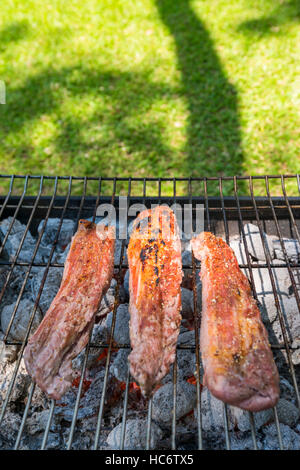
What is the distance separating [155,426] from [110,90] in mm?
5394

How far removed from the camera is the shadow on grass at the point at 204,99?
16.5ft

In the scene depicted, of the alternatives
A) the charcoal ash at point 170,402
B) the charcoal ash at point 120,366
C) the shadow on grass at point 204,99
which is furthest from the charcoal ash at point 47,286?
the shadow on grass at point 204,99

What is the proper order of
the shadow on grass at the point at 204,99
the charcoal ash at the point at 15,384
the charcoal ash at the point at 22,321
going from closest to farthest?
the charcoal ash at the point at 15,384 → the charcoal ash at the point at 22,321 → the shadow on grass at the point at 204,99

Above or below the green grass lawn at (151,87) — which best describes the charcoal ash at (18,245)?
below

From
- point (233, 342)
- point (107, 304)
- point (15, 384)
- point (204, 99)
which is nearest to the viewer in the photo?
point (233, 342)

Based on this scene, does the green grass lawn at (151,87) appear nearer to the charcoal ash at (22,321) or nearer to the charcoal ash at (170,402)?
the charcoal ash at (22,321)

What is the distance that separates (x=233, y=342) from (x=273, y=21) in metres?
6.95

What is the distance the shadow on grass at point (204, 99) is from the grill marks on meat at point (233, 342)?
2725mm

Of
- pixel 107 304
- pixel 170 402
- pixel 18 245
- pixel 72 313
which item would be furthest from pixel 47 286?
pixel 170 402

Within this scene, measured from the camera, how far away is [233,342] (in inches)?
77.2

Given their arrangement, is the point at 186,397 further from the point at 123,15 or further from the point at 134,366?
the point at 123,15

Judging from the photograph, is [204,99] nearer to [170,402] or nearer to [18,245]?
[18,245]

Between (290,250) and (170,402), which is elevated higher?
(290,250)

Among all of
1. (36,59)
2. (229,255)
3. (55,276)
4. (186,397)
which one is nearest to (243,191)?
(229,255)
